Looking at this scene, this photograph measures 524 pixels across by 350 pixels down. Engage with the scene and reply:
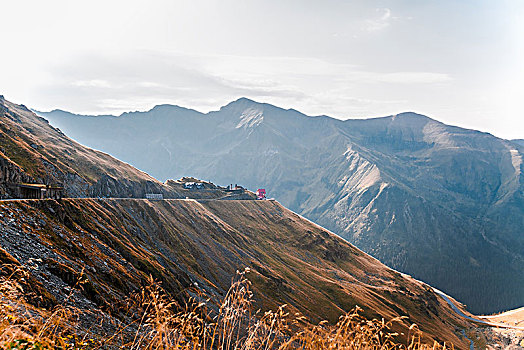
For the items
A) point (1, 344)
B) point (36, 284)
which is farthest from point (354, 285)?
point (1, 344)

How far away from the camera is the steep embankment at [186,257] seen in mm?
36000

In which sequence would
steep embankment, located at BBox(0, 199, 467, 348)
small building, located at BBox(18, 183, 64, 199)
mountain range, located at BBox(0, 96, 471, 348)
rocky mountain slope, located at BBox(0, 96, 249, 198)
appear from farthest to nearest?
rocky mountain slope, located at BBox(0, 96, 249, 198) < small building, located at BBox(18, 183, 64, 199) < steep embankment, located at BBox(0, 199, 467, 348) < mountain range, located at BBox(0, 96, 471, 348)

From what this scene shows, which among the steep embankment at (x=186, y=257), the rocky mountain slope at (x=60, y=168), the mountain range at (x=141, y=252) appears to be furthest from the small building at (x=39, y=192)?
the rocky mountain slope at (x=60, y=168)

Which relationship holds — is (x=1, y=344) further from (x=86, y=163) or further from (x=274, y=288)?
(x=86, y=163)

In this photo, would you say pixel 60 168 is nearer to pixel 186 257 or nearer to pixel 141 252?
pixel 186 257

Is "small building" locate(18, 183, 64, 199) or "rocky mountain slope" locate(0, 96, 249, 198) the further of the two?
"rocky mountain slope" locate(0, 96, 249, 198)

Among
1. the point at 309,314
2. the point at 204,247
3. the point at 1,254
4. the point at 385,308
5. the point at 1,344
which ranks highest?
the point at 1,344

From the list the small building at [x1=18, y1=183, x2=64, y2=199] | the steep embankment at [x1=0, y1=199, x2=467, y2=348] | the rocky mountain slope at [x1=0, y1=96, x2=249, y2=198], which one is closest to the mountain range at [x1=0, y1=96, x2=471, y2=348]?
the steep embankment at [x1=0, y1=199, x2=467, y2=348]

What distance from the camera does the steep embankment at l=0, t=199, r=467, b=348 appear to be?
1417 inches

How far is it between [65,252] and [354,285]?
13685 cm

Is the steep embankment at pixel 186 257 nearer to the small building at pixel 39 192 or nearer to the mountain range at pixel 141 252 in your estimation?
the mountain range at pixel 141 252

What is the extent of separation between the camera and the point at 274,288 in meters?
111

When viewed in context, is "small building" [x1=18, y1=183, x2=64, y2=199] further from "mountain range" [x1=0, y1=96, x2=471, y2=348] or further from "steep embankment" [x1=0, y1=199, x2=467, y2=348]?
"steep embankment" [x1=0, y1=199, x2=467, y2=348]

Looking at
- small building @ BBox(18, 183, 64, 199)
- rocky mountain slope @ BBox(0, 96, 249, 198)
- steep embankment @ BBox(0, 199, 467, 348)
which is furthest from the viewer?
rocky mountain slope @ BBox(0, 96, 249, 198)
